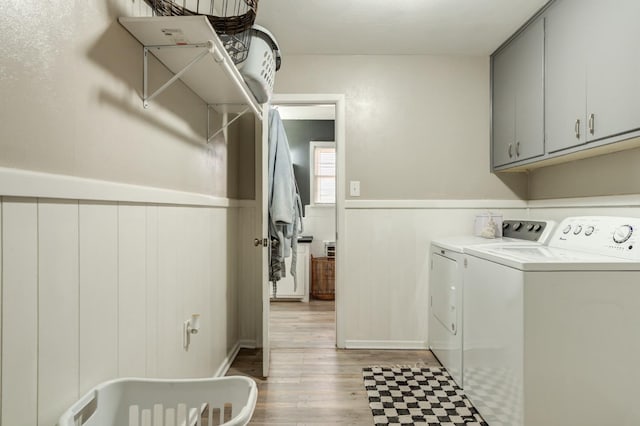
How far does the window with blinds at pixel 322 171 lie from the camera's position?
16.5 ft

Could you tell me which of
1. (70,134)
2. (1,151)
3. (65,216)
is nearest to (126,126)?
(70,134)

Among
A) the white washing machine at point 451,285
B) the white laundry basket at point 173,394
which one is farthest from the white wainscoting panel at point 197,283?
the white washing machine at point 451,285

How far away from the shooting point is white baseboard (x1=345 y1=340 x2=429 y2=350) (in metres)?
2.96

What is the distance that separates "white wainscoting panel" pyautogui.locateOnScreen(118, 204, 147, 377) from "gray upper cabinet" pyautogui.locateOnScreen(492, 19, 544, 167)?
218cm

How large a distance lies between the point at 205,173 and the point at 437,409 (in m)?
1.72

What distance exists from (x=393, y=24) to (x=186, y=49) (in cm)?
157

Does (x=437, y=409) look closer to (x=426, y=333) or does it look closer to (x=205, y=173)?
(x=426, y=333)

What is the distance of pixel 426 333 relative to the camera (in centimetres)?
297

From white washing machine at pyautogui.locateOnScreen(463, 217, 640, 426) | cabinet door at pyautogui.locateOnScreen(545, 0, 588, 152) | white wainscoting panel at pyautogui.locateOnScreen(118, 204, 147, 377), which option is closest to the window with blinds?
cabinet door at pyautogui.locateOnScreen(545, 0, 588, 152)

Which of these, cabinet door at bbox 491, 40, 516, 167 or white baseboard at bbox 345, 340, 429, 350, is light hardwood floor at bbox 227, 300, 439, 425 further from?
cabinet door at bbox 491, 40, 516, 167

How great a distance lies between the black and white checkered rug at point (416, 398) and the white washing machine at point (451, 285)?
11 cm

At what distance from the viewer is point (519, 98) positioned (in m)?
2.56

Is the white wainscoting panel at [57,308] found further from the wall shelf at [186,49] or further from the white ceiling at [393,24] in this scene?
the white ceiling at [393,24]

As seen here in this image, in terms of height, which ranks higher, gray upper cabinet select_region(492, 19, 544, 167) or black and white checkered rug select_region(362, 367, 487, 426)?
gray upper cabinet select_region(492, 19, 544, 167)
